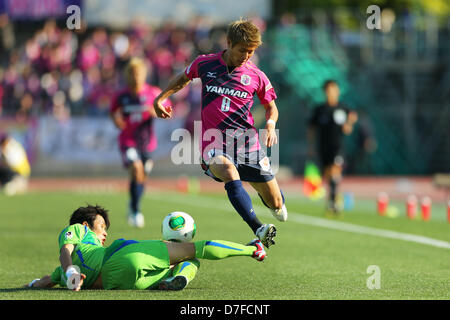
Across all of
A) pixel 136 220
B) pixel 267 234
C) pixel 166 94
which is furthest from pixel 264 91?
pixel 136 220

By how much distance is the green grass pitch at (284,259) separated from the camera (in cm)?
703

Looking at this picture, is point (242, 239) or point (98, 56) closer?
point (242, 239)

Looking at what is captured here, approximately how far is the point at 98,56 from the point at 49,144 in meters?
4.03

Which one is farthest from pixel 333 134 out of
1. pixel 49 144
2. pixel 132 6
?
pixel 132 6

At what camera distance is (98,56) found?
32.3 metres

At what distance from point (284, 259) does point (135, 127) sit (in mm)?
5140

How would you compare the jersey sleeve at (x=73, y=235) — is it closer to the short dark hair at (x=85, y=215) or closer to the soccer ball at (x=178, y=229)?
the short dark hair at (x=85, y=215)

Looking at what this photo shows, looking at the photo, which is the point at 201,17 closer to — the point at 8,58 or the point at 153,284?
the point at 8,58

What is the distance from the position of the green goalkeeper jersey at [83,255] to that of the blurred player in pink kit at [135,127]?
22.3 ft

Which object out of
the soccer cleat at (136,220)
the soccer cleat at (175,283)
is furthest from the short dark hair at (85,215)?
the soccer cleat at (136,220)

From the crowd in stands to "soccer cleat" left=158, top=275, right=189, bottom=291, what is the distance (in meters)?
23.0

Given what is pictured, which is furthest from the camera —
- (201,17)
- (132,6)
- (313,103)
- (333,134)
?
(132,6)

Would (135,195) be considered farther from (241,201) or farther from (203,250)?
(203,250)

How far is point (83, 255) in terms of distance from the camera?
7.09 metres
